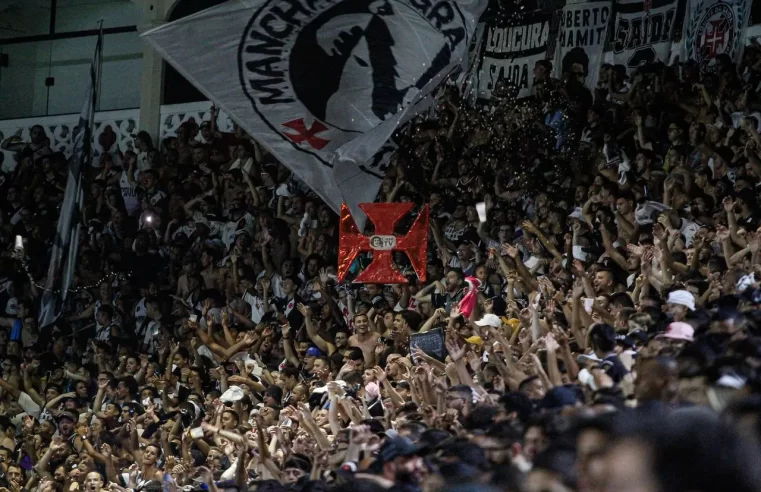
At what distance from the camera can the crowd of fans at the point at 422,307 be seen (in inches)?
228

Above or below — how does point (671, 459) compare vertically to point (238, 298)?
above

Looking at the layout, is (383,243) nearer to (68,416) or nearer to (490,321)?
(490,321)

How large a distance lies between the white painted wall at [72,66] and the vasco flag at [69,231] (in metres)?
2.92

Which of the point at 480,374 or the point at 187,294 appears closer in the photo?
the point at 480,374

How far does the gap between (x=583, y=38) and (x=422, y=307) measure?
11.4 ft

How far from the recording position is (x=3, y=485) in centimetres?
1194

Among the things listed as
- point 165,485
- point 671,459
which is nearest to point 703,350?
point 671,459

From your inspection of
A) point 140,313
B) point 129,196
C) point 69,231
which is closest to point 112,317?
point 140,313

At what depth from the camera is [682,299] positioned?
7.57 m

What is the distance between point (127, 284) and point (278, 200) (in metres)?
1.76

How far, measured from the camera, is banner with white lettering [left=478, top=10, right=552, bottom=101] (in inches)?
532

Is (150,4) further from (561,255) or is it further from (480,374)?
(480,374)

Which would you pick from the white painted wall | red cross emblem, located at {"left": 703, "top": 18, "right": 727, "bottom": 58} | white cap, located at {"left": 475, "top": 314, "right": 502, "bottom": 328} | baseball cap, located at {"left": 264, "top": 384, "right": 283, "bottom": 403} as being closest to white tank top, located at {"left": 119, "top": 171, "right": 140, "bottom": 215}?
the white painted wall

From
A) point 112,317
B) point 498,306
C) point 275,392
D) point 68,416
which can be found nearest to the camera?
point 498,306
